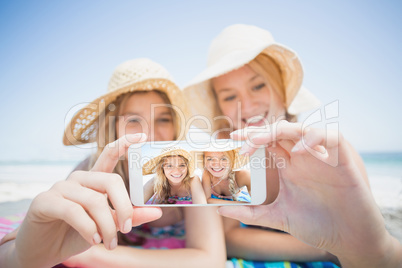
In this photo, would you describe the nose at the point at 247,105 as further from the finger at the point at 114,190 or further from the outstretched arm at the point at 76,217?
the finger at the point at 114,190

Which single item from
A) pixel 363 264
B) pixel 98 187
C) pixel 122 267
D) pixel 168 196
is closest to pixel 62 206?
pixel 98 187

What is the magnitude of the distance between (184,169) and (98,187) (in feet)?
1.21

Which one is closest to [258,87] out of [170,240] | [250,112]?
[250,112]

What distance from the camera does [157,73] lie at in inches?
78.4

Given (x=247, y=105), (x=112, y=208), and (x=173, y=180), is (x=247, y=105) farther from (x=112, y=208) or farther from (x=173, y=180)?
(x=112, y=208)

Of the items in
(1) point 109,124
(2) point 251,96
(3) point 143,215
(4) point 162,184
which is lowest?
A: (3) point 143,215

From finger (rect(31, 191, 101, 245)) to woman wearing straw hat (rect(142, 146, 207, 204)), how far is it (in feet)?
0.87

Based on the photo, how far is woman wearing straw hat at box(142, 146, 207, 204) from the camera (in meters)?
1.03

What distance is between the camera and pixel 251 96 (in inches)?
84.0

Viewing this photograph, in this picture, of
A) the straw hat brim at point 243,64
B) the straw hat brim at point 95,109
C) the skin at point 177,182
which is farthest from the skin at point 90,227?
the straw hat brim at point 243,64

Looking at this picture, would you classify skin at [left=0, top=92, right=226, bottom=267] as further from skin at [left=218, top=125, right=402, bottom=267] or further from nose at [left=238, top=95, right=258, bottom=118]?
nose at [left=238, top=95, right=258, bottom=118]

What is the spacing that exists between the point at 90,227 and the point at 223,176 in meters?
0.57

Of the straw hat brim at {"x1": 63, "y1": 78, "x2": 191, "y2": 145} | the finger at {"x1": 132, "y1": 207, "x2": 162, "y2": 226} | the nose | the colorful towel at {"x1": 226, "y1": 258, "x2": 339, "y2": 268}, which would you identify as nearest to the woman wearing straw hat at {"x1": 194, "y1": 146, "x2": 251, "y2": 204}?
the finger at {"x1": 132, "y1": 207, "x2": 162, "y2": 226}

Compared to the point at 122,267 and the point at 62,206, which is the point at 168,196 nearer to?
the point at 62,206
